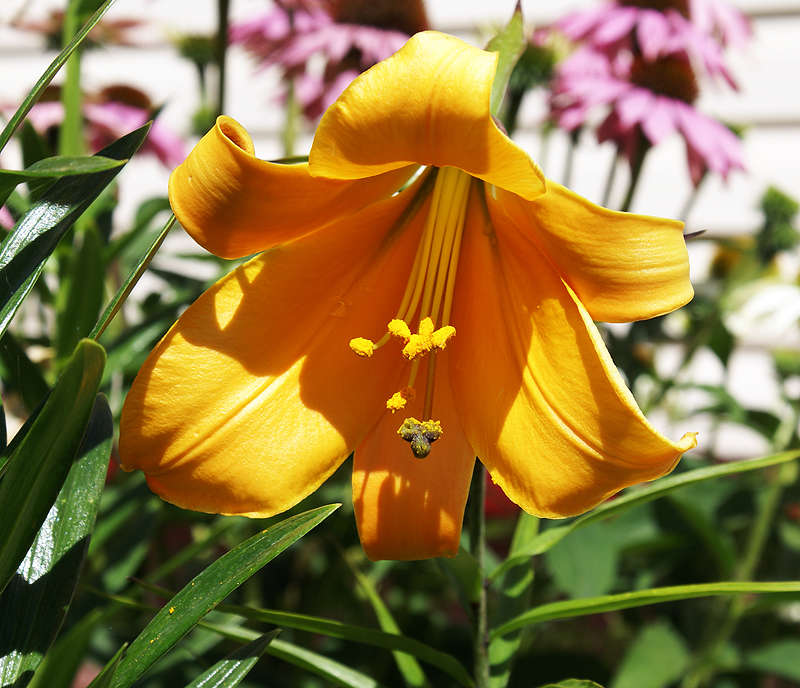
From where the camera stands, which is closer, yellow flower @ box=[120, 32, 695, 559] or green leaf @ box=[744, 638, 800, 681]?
yellow flower @ box=[120, 32, 695, 559]

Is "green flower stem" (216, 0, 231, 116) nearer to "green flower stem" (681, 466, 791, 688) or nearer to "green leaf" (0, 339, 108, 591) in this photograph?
"green leaf" (0, 339, 108, 591)

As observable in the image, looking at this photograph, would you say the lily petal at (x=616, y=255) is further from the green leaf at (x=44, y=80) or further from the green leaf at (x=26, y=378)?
the green leaf at (x=26, y=378)

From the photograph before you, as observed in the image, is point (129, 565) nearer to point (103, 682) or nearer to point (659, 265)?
point (103, 682)

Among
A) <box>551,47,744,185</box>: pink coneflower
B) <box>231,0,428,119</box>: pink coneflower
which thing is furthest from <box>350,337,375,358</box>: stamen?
<box>231,0,428,119</box>: pink coneflower

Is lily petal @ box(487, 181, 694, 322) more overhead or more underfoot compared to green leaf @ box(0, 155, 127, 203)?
more underfoot

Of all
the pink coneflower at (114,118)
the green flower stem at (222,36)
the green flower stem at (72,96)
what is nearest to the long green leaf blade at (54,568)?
the green flower stem at (72,96)

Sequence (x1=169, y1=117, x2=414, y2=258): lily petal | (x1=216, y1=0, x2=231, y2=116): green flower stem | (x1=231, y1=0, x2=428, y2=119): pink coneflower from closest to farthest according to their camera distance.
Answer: (x1=169, y1=117, x2=414, y2=258): lily petal < (x1=216, y1=0, x2=231, y2=116): green flower stem < (x1=231, y1=0, x2=428, y2=119): pink coneflower
